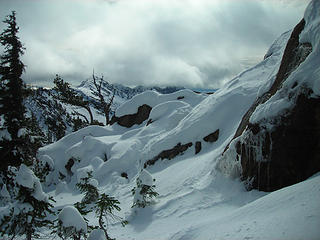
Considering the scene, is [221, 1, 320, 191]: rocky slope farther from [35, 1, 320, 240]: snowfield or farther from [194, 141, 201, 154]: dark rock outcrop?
[194, 141, 201, 154]: dark rock outcrop

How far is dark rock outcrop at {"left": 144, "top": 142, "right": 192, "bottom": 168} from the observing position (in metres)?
13.9

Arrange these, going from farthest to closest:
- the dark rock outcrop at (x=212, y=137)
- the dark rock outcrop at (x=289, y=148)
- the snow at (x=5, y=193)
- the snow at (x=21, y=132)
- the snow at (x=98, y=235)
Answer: the dark rock outcrop at (x=212, y=137) < the snow at (x=21, y=132) < the snow at (x=5, y=193) < the dark rock outcrop at (x=289, y=148) < the snow at (x=98, y=235)

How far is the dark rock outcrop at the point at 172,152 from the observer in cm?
1386

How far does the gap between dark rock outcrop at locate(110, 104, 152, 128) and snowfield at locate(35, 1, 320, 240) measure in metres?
0.56

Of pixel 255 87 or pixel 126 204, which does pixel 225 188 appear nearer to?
pixel 126 204

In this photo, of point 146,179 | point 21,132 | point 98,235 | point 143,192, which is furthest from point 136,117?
point 98,235

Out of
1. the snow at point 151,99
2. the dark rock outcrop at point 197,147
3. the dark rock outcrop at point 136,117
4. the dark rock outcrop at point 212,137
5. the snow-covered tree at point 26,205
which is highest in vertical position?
the snow at point 151,99

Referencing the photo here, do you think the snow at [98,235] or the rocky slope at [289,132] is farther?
the rocky slope at [289,132]

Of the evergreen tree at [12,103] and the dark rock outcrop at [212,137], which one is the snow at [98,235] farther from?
the dark rock outcrop at [212,137]

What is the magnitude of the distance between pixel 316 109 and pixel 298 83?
1.02 metres

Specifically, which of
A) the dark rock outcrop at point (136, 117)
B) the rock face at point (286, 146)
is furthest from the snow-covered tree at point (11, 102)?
the dark rock outcrop at point (136, 117)

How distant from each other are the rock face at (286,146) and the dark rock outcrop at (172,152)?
5.96 metres

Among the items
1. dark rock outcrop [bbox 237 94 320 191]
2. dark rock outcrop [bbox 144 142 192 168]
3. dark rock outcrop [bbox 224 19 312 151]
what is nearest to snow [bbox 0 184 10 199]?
dark rock outcrop [bbox 144 142 192 168]

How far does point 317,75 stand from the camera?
622cm
